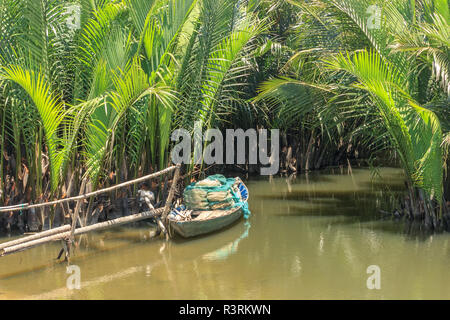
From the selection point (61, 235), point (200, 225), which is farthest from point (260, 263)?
point (61, 235)

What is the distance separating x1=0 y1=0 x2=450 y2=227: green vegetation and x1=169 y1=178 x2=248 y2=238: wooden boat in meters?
1.21

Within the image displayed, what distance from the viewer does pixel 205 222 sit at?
939cm

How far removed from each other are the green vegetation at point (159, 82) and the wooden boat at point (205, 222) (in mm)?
1213

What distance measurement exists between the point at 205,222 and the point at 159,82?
88.1 inches

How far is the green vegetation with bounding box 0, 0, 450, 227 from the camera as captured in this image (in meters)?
8.68

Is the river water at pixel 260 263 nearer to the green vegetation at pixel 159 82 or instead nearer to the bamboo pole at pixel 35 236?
the bamboo pole at pixel 35 236

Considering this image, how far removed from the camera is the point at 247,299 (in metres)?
6.82

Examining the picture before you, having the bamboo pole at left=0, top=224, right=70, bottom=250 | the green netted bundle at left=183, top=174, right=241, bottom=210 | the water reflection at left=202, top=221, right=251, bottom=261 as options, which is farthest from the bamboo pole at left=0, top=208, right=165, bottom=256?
the water reflection at left=202, top=221, right=251, bottom=261

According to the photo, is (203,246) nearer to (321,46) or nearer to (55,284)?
(55,284)

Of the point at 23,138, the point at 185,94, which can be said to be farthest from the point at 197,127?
the point at 23,138

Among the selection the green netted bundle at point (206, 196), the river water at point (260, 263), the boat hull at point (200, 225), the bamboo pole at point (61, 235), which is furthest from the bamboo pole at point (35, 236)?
the green netted bundle at point (206, 196)

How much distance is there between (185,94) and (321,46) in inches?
107

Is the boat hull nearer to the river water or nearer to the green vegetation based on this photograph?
the river water

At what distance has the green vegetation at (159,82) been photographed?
342 inches
